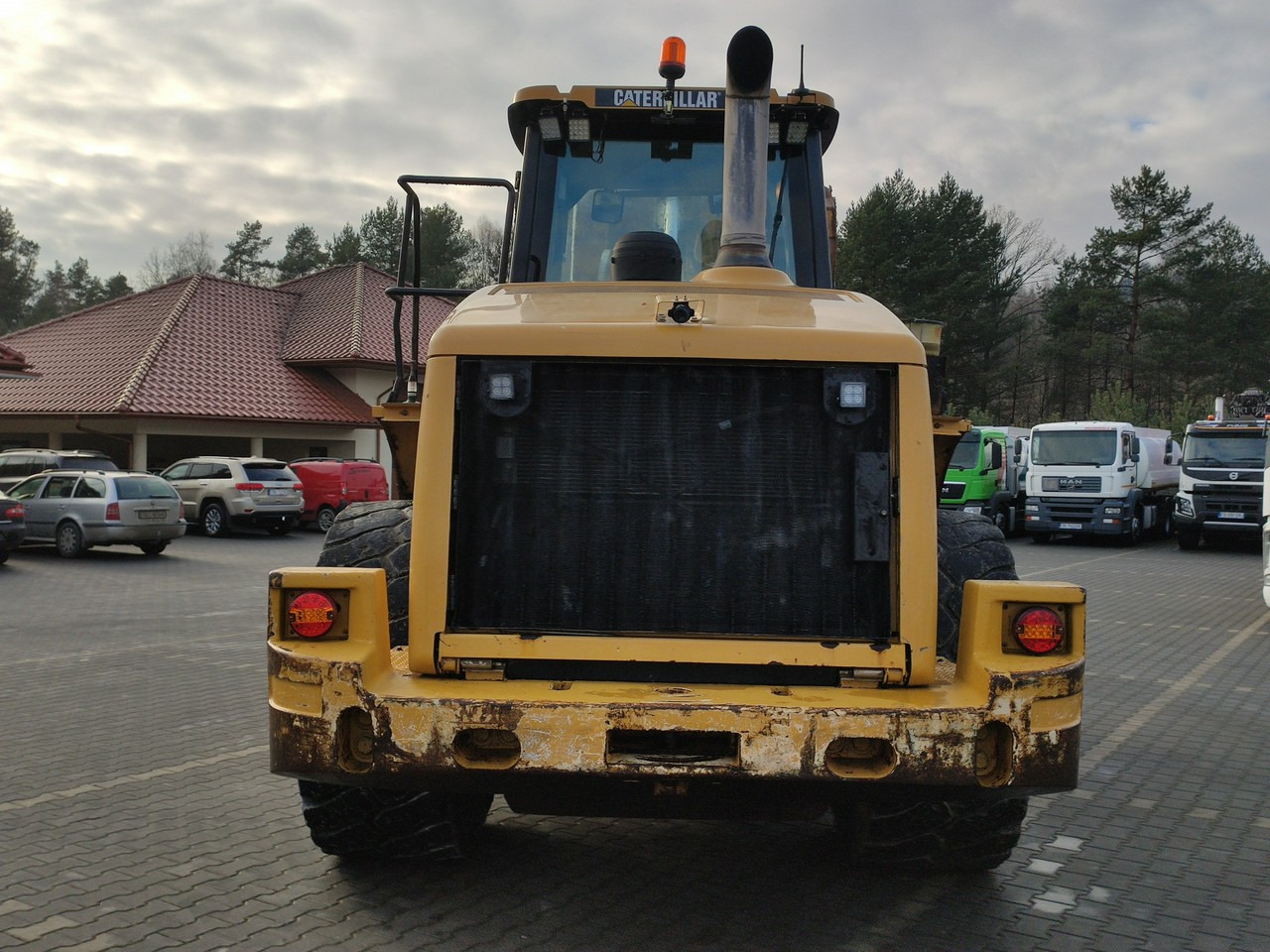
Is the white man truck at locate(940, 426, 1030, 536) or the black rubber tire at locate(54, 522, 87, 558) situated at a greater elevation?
the white man truck at locate(940, 426, 1030, 536)

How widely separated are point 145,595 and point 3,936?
12.0 meters

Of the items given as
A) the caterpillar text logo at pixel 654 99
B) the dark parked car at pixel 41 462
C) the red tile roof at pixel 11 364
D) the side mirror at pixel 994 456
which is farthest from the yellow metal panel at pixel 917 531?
the red tile roof at pixel 11 364

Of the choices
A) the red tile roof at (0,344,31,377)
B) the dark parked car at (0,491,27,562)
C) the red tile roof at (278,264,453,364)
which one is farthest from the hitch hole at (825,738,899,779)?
the red tile roof at (278,264,453,364)

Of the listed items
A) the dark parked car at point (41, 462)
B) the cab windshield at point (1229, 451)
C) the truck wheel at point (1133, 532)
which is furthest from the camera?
the truck wheel at point (1133, 532)

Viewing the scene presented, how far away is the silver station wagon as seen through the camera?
2059cm

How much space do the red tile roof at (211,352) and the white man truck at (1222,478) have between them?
2020cm

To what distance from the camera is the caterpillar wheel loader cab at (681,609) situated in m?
3.69

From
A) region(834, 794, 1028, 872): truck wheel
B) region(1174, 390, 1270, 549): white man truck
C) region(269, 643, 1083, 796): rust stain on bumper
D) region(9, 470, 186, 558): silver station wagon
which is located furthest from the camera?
region(1174, 390, 1270, 549): white man truck

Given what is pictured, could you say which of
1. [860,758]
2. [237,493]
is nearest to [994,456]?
[237,493]

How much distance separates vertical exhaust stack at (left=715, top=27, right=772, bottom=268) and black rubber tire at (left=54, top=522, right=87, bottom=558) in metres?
18.2

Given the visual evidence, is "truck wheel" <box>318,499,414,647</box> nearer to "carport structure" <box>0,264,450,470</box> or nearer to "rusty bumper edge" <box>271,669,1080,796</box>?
"rusty bumper edge" <box>271,669,1080,796</box>

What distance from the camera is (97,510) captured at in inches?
A: 811

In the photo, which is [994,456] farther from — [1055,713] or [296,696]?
[296,696]

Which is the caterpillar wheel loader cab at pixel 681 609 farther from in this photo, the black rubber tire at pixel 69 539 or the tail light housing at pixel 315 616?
the black rubber tire at pixel 69 539
